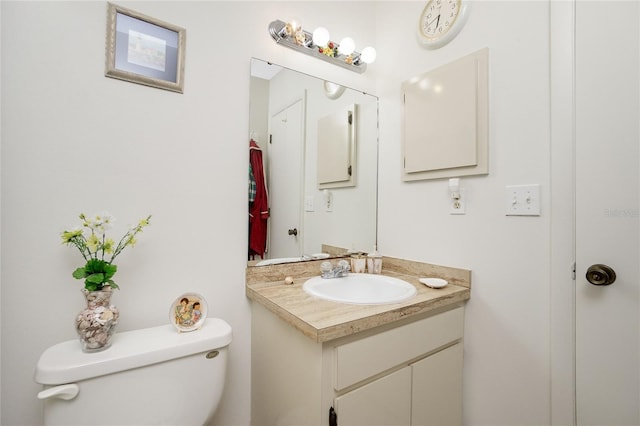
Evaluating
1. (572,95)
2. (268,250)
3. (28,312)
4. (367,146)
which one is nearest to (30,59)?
(28,312)

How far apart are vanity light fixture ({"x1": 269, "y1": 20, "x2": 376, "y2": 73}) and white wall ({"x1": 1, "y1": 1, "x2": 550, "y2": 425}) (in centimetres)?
5

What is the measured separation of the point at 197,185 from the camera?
3.59ft

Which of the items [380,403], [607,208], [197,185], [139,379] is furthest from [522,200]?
[139,379]

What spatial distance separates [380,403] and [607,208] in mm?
948

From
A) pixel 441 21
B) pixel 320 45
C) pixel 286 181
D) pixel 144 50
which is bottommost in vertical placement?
pixel 286 181

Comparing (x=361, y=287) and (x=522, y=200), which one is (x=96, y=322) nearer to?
(x=361, y=287)

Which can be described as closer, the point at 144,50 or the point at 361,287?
the point at 144,50

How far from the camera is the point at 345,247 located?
1549mm

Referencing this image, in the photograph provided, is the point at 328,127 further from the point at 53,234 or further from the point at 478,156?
Answer: the point at 53,234

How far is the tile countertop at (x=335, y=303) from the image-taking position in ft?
2.64

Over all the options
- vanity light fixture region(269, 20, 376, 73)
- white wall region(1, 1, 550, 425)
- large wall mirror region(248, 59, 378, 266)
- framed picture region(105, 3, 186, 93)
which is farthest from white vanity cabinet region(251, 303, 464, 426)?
vanity light fixture region(269, 20, 376, 73)

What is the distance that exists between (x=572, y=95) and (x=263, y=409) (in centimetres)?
160

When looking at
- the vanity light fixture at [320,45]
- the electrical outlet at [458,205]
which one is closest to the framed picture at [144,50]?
the vanity light fixture at [320,45]

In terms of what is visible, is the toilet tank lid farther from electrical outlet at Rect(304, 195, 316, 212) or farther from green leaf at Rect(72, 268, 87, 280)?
electrical outlet at Rect(304, 195, 316, 212)
